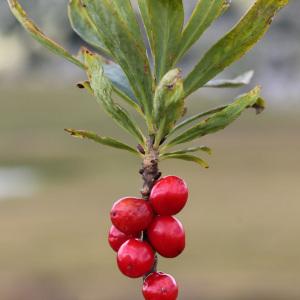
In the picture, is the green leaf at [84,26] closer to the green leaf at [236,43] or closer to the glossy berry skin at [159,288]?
the green leaf at [236,43]

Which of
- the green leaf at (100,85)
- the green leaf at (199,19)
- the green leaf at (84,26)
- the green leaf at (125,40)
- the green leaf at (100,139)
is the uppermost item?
the green leaf at (84,26)

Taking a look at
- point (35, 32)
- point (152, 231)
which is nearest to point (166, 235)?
point (152, 231)

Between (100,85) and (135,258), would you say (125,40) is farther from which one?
(135,258)

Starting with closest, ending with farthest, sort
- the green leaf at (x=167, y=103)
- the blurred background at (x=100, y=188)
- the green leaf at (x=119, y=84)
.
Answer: the green leaf at (x=167, y=103), the green leaf at (x=119, y=84), the blurred background at (x=100, y=188)

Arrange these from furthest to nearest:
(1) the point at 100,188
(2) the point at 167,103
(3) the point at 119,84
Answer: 1. (1) the point at 100,188
2. (3) the point at 119,84
3. (2) the point at 167,103

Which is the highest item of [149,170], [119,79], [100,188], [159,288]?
[100,188]

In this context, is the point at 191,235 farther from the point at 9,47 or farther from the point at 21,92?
the point at 21,92

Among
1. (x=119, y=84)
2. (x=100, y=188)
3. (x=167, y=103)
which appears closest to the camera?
(x=167, y=103)

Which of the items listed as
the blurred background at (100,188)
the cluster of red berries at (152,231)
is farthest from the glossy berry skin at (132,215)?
the blurred background at (100,188)
